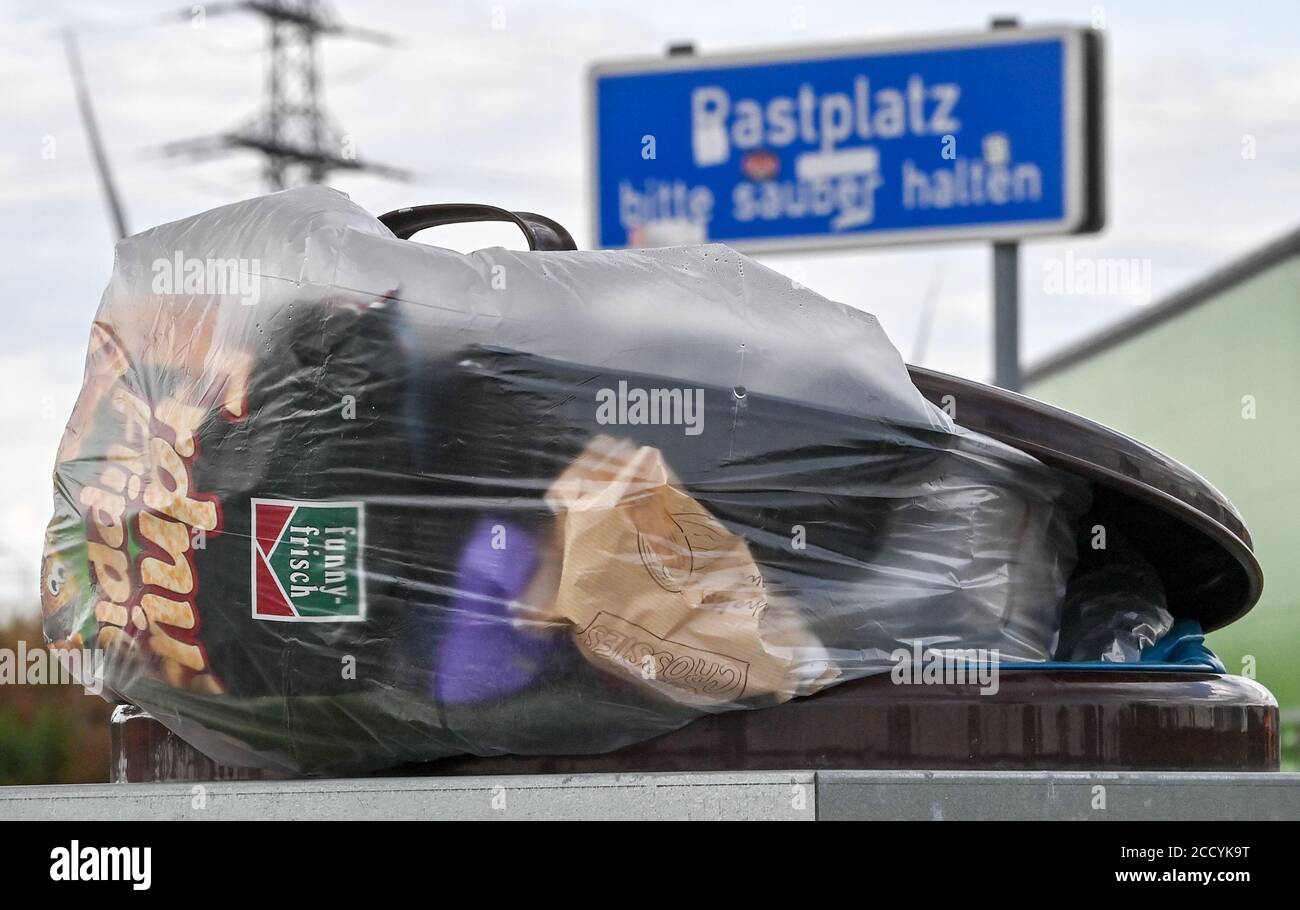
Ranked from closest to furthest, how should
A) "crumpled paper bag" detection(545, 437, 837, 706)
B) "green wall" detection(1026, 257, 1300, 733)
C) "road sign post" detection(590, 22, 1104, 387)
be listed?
"crumpled paper bag" detection(545, 437, 837, 706), "road sign post" detection(590, 22, 1104, 387), "green wall" detection(1026, 257, 1300, 733)

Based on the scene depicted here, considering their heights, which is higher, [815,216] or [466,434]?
[815,216]

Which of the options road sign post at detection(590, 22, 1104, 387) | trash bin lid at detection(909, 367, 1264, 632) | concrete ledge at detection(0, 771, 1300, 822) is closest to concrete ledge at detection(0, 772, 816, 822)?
concrete ledge at detection(0, 771, 1300, 822)

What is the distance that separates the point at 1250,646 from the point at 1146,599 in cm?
563

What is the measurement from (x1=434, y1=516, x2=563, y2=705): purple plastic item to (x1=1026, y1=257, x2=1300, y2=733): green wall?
207 inches

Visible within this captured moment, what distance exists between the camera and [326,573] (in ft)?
6.63

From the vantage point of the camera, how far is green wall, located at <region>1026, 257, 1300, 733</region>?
283 inches

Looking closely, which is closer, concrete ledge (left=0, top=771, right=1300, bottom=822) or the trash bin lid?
concrete ledge (left=0, top=771, right=1300, bottom=822)

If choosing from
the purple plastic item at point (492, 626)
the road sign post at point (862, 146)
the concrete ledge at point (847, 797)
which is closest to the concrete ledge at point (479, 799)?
the concrete ledge at point (847, 797)

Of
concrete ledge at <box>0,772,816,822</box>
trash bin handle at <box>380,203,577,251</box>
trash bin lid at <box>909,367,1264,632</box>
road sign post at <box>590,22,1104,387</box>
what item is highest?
road sign post at <box>590,22,1104,387</box>

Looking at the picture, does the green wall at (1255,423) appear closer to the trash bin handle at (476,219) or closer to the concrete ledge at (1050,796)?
the trash bin handle at (476,219)

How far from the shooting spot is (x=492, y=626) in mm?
1989

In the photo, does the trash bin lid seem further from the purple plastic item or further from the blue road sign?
the blue road sign
